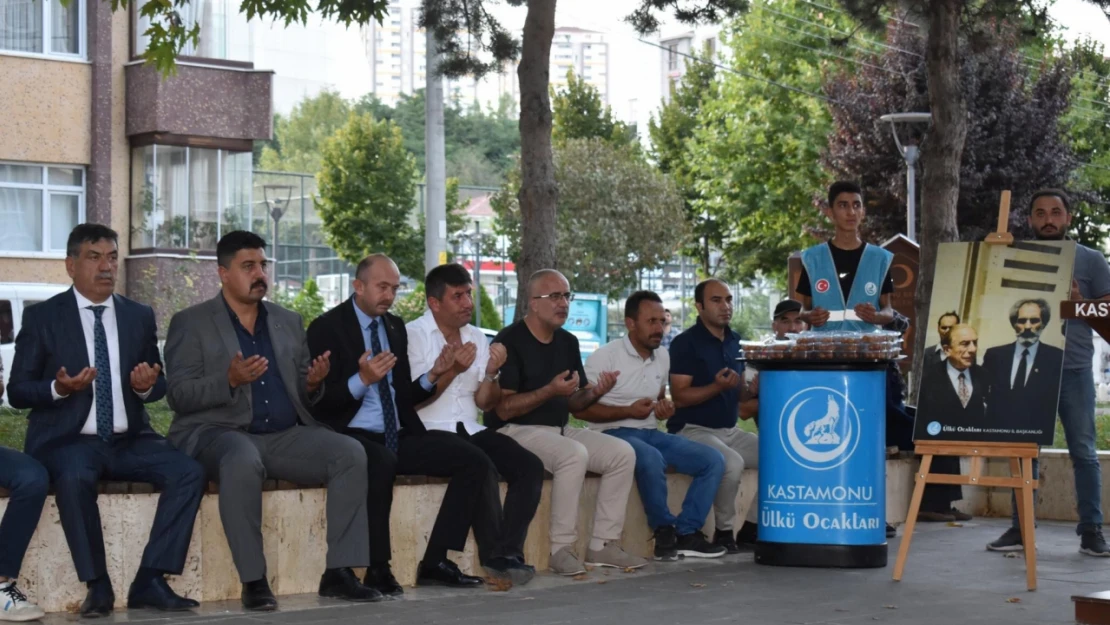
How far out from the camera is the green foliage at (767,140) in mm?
43781

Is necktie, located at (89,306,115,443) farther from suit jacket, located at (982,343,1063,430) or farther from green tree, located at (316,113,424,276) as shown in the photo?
green tree, located at (316,113,424,276)

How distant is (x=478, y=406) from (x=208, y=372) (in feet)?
5.70

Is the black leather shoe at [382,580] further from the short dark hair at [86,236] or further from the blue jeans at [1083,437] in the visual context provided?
the blue jeans at [1083,437]

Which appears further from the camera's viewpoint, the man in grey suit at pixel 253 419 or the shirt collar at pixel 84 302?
the shirt collar at pixel 84 302

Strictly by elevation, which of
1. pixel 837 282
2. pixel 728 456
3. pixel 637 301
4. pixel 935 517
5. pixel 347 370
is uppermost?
pixel 837 282

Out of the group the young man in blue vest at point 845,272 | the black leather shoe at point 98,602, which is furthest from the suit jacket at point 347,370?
the young man in blue vest at point 845,272

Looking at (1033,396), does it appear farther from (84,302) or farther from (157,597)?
(84,302)

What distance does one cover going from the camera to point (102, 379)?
7.30 meters

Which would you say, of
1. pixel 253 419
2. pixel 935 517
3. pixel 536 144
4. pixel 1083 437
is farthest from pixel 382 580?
pixel 935 517

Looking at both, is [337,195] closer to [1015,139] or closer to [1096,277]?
[1015,139]

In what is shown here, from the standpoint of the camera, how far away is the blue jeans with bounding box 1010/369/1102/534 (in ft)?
30.2

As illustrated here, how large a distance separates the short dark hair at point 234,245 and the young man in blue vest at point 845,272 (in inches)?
Answer: 131

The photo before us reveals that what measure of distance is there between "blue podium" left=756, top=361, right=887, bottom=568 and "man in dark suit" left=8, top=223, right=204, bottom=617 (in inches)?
127

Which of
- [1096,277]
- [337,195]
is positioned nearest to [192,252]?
[1096,277]
